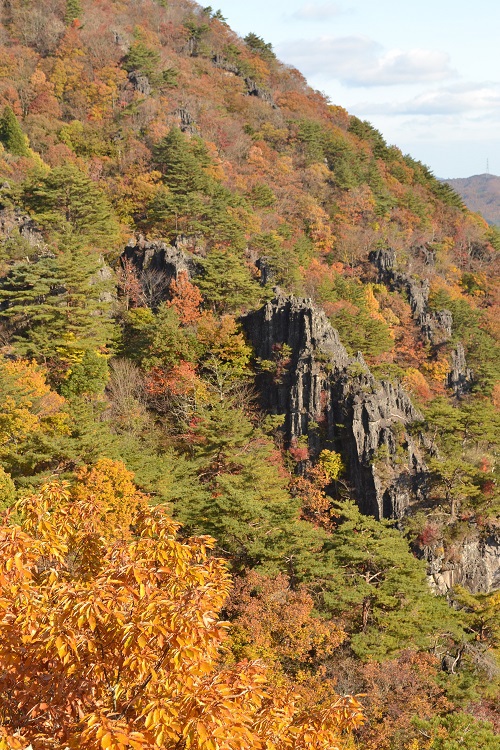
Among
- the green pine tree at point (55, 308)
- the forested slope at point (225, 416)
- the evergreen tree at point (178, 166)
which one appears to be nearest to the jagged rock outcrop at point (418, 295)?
the forested slope at point (225, 416)

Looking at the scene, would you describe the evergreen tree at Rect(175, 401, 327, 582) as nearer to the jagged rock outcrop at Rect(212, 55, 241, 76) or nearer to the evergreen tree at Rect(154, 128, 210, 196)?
the evergreen tree at Rect(154, 128, 210, 196)

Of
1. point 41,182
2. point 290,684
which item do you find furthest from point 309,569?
point 41,182

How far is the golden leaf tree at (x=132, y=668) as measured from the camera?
168 inches

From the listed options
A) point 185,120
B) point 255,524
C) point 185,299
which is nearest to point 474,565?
point 255,524

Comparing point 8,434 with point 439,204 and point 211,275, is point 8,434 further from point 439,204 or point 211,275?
point 439,204

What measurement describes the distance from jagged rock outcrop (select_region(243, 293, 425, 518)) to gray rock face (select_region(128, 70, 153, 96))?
3819cm

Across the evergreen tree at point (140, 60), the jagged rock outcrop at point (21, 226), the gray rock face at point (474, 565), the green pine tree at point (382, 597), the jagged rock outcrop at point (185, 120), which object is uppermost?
→ the evergreen tree at point (140, 60)

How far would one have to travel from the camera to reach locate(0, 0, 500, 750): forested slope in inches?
201

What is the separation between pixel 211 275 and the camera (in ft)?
125

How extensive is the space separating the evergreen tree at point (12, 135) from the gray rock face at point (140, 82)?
1650 centimetres

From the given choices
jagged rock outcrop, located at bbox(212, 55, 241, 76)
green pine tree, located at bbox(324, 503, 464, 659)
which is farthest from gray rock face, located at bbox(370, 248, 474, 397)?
jagged rock outcrop, located at bbox(212, 55, 241, 76)

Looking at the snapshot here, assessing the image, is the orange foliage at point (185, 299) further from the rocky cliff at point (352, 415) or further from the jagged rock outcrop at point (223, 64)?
the jagged rock outcrop at point (223, 64)

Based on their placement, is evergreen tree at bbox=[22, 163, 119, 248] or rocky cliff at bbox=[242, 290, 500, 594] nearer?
rocky cliff at bbox=[242, 290, 500, 594]

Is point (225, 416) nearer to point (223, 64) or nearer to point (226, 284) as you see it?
point (226, 284)
